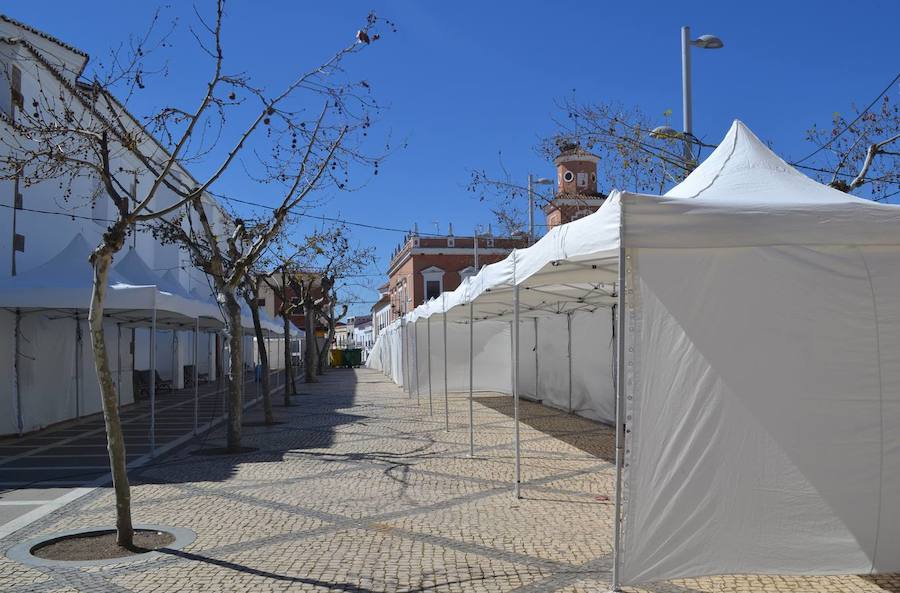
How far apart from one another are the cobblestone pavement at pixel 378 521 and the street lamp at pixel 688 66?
14.5 feet

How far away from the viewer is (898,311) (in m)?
4.75

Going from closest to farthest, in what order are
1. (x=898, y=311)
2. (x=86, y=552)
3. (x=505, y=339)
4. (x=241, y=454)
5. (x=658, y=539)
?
(x=658, y=539)
(x=898, y=311)
(x=86, y=552)
(x=241, y=454)
(x=505, y=339)

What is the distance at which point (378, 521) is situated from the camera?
664 cm

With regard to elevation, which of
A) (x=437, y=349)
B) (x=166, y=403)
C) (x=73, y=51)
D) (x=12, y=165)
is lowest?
(x=166, y=403)

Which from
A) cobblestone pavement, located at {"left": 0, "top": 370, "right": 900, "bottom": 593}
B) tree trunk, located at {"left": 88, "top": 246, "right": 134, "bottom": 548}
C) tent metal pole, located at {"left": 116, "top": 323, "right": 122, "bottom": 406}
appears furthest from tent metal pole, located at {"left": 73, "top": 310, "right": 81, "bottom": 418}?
tree trunk, located at {"left": 88, "top": 246, "right": 134, "bottom": 548}

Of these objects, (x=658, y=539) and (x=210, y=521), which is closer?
(x=658, y=539)

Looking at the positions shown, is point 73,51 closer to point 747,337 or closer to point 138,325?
point 138,325

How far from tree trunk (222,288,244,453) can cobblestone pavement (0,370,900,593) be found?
0.47 meters

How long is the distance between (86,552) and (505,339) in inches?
620

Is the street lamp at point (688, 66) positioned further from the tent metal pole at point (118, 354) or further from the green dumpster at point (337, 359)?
the green dumpster at point (337, 359)

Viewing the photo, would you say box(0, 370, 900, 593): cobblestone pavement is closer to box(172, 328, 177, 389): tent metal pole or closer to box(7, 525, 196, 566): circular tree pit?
box(7, 525, 196, 566): circular tree pit

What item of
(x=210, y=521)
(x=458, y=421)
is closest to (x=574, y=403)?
(x=458, y=421)

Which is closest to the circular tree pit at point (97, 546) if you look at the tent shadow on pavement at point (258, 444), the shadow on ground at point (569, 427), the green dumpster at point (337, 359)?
the tent shadow on pavement at point (258, 444)

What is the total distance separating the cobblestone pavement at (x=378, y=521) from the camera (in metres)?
5.00
